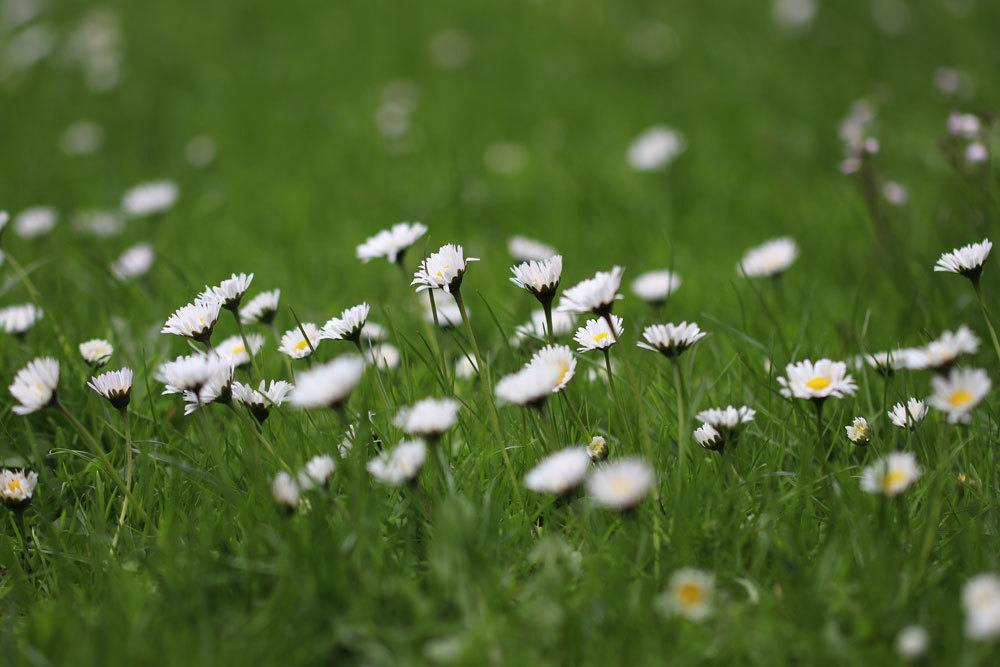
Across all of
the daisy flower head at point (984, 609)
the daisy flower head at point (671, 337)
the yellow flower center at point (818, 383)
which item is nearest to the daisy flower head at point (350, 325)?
the daisy flower head at point (671, 337)

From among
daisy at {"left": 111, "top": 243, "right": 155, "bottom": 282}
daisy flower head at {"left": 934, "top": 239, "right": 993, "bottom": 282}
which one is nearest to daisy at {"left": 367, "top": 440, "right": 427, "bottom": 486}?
daisy flower head at {"left": 934, "top": 239, "right": 993, "bottom": 282}

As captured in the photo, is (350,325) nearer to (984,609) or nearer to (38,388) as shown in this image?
(38,388)

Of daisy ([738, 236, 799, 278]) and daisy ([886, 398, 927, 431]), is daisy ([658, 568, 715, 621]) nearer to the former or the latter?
Answer: daisy ([886, 398, 927, 431])

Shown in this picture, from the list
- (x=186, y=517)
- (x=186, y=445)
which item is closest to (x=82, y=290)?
(x=186, y=445)

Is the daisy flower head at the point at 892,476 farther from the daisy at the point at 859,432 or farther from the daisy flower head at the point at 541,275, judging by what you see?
the daisy flower head at the point at 541,275

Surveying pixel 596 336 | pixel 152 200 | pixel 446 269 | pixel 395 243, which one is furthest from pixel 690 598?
pixel 152 200

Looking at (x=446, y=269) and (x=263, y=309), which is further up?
(x=446, y=269)

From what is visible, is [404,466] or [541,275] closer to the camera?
[404,466]
